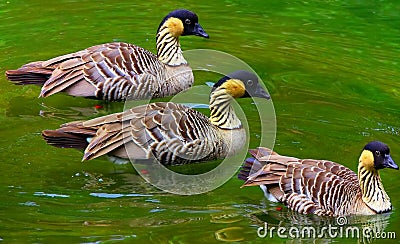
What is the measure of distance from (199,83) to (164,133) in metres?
3.08

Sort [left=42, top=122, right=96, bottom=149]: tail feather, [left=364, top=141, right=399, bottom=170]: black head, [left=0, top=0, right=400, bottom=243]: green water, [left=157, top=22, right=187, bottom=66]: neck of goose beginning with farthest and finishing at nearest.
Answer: [left=157, top=22, right=187, bottom=66]: neck of goose < [left=42, top=122, right=96, bottom=149]: tail feather < [left=364, top=141, right=399, bottom=170]: black head < [left=0, top=0, right=400, bottom=243]: green water

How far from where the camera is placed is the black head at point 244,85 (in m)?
11.0

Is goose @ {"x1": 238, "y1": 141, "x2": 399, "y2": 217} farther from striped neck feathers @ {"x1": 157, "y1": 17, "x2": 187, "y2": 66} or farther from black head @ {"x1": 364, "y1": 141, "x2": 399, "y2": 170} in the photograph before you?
striped neck feathers @ {"x1": 157, "y1": 17, "x2": 187, "y2": 66}

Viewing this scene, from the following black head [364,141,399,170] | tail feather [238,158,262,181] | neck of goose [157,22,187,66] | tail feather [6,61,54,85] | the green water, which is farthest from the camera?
neck of goose [157,22,187,66]

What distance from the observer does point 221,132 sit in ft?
36.1

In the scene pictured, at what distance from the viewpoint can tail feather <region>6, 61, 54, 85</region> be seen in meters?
12.3

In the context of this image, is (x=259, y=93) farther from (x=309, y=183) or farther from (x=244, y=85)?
(x=309, y=183)

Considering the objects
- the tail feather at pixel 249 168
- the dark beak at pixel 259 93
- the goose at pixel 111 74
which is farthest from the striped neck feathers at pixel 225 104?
the goose at pixel 111 74

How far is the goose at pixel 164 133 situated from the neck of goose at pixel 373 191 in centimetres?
194

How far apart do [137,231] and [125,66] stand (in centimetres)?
437

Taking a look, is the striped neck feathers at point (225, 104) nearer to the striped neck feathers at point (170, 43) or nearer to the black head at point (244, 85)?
the black head at point (244, 85)

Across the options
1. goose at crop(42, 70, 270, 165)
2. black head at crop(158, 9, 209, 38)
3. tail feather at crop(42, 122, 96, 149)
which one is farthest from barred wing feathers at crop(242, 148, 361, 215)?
black head at crop(158, 9, 209, 38)

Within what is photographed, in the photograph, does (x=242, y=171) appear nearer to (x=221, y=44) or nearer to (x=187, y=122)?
(x=187, y=122)

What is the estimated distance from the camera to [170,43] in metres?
13.4
